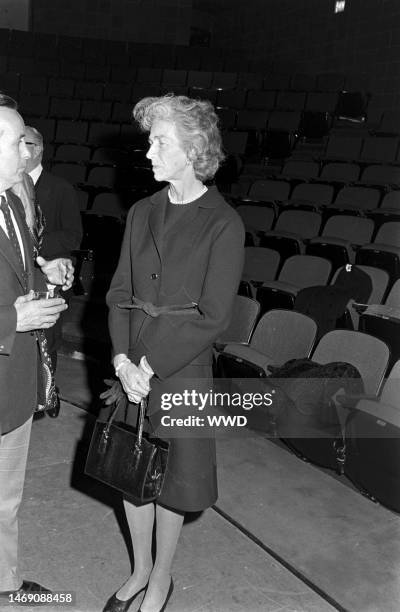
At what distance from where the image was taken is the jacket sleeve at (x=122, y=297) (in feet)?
5.82

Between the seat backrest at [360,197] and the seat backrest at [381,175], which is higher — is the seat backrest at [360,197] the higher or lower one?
the lower one

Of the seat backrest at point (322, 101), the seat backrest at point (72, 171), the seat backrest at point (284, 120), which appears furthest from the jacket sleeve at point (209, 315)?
the seat backrest at point (322, 101)

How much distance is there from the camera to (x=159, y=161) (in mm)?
1646

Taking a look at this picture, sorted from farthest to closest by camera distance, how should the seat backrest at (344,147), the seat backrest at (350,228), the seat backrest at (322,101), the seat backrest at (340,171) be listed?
the seat backrest at (322,101), the seat backrest at (344,147), the seat backrest at (340,171), the seat backrest at (350,228)

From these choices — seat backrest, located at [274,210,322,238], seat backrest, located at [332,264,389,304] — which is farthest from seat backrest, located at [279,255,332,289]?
seat backrest, located at [274,210,322,238]

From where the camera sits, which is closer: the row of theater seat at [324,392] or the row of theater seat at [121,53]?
the row of theater seat at [324,392]

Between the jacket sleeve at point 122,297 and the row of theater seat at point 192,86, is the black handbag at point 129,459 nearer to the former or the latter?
the jacket sleeve at point 122,297

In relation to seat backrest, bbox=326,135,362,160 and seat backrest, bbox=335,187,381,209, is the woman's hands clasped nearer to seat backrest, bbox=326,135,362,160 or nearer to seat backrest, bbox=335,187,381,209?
seat backrest, bbox=335,187,381,209

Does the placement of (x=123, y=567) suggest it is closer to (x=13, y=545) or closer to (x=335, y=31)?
(x=13, y=545)

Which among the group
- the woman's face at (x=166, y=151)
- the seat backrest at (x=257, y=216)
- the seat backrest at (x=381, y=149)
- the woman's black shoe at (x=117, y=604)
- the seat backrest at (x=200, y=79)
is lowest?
the woman's black shoe at (x=117, y=604)

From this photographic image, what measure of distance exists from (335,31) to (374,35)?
0.81 m

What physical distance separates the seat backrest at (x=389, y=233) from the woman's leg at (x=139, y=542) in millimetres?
3367

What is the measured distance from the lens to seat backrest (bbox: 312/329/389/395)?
274 cm

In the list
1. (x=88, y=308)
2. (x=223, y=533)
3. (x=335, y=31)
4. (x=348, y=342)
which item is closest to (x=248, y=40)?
(x=335, y=31)
